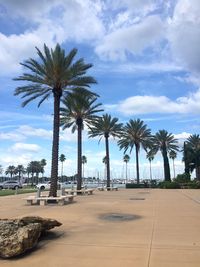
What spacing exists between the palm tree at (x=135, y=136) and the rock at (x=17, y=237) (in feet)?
191

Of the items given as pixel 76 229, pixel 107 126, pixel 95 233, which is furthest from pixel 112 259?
pixel 107 126

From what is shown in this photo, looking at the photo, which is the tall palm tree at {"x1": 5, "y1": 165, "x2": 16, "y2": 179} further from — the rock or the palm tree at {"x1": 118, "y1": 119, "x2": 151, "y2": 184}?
the rock

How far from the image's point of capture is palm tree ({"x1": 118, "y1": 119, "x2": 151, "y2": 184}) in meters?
67.6

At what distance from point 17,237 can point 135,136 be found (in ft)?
196

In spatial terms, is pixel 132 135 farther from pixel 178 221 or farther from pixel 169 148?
pixel 178 221

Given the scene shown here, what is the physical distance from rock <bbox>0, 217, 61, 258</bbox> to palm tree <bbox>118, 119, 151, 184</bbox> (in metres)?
58.3

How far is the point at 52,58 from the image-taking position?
27062 millimetres

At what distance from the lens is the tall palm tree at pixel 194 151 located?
79.6 meters

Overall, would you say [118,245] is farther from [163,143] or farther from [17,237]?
[163,143]

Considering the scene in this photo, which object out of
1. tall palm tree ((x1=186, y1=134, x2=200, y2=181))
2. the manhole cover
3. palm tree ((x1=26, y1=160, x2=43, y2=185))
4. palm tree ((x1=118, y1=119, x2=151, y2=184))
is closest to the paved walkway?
the manhole cover

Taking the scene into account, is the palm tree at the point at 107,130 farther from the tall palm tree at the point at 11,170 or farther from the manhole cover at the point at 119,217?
the tall palm tree at the point at 11,170

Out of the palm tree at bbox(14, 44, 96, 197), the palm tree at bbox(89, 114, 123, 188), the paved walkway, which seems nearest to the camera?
the paved walkway

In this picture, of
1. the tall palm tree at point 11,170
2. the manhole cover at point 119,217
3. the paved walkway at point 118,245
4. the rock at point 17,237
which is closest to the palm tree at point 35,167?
the tall palm tree at point 11,170

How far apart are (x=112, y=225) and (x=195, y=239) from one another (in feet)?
11.0
